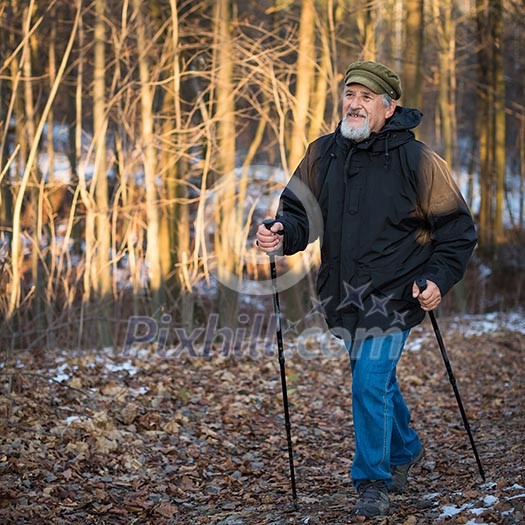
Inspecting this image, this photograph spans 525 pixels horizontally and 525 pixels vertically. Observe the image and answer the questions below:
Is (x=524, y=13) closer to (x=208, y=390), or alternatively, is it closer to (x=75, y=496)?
(x=208, y=390)

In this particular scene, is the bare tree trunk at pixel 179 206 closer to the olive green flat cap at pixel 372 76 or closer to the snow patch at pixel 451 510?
the olive green flat cap at pixel 372 76

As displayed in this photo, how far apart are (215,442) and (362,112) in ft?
9.07

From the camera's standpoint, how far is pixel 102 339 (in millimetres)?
9773

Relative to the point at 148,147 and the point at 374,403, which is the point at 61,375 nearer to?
the point at 374,403

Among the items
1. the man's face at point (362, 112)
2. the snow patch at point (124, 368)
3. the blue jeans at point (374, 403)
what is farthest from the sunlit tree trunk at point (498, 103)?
the blue jeans at point (374, 403)

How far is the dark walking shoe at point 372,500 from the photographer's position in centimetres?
394

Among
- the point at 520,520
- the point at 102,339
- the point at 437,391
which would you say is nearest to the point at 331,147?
the point at 520,520

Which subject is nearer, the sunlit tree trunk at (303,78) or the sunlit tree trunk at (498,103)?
the sunlit tree trunk at (303,78)

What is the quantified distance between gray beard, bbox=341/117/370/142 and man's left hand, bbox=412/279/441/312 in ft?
2.82

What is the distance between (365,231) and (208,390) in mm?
3374

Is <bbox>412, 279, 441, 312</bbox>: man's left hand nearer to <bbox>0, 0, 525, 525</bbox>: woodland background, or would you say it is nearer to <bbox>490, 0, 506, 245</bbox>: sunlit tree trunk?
<bbox>0, 0, 525, 525</bbox>: woodland background

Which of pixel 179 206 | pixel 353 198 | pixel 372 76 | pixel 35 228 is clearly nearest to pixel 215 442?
pixel 353 198

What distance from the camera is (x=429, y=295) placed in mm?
4023

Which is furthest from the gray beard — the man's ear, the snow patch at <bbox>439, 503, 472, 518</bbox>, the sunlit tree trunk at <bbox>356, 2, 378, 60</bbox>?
the sunlit tree trunk at <bbox>356, 2, 378, 60</bbox>
